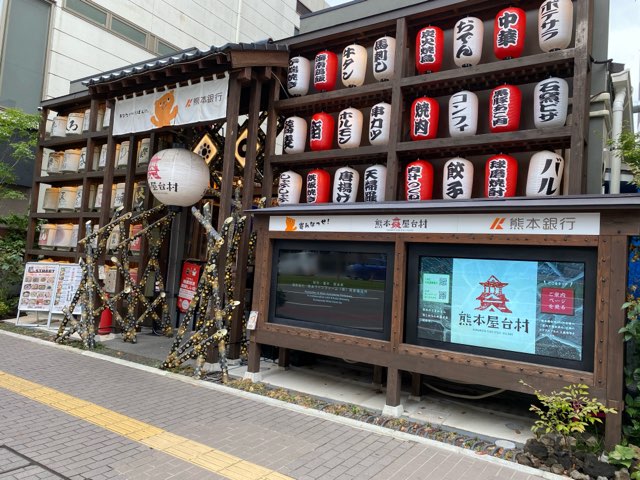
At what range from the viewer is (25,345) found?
9.28 metres

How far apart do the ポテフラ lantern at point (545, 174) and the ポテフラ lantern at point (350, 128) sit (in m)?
3.07

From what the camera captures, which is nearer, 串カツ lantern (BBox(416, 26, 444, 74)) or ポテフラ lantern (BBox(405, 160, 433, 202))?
ポテフラ lantern (BBox(405, 160, 433, 202))

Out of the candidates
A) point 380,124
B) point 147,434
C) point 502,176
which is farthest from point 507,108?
point 147,434

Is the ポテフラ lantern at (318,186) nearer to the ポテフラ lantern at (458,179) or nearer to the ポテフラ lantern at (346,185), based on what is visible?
the ポテフラ lantern at (346,185)

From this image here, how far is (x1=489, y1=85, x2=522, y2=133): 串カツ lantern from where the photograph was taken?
264 inches

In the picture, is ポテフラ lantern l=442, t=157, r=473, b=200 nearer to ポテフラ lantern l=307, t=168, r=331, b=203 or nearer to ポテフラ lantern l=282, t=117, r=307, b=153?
ポテフラ lantern l=307, t=168, r=331, b=203

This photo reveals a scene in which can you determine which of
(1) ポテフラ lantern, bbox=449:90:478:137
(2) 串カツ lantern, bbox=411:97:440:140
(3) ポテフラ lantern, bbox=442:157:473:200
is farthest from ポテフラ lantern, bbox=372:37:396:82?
(3) ポテフラ lantern, bbox=442:157:473:200

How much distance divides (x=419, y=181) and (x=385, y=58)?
2.40 meters

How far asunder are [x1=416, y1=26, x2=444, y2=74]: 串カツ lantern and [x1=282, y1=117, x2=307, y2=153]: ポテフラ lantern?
8.34 ft

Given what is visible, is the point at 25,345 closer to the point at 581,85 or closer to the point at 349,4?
the point at 349,4

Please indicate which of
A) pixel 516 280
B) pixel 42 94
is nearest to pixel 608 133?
pixel 516 280

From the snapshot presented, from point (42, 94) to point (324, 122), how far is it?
12084 mm

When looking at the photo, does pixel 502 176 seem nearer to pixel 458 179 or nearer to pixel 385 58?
pixel 458 179

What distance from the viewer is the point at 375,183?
790cm
